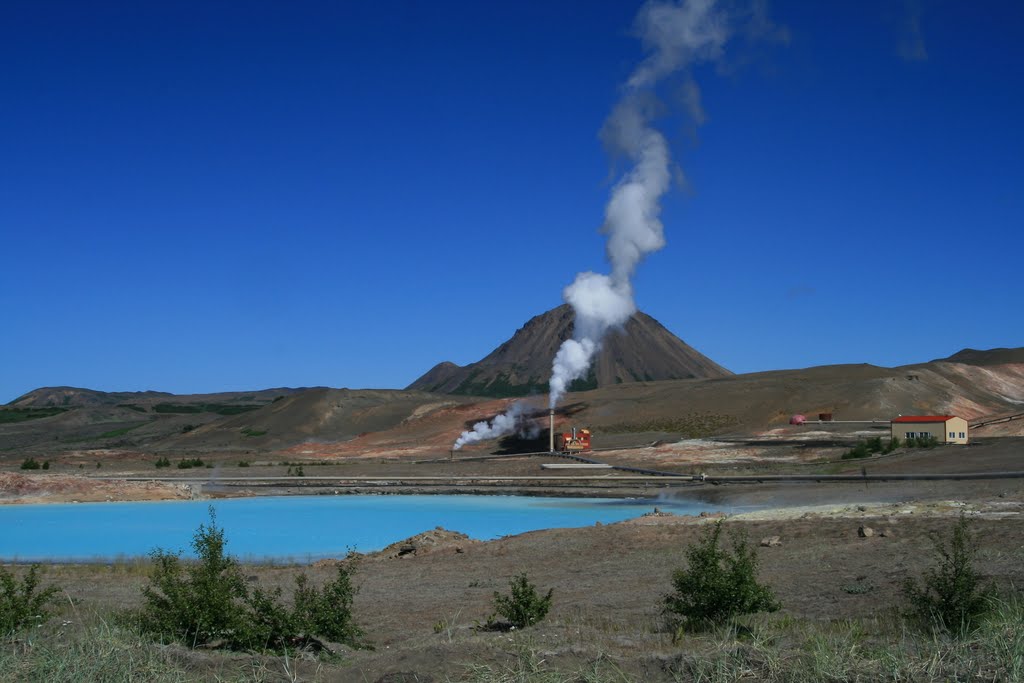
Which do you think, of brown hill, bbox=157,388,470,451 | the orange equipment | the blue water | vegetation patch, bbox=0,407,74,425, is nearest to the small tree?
the blue water

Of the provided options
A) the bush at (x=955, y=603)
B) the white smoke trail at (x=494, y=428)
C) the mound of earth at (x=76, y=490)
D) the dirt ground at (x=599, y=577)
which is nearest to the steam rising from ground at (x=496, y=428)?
the white smoke trail at (x=494, y=428)

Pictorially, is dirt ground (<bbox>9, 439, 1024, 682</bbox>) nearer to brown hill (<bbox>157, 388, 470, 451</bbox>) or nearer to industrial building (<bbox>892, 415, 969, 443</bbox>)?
industrial building (<bbox>892, 415, 969, 443</bbox>)

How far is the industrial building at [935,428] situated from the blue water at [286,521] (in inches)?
788

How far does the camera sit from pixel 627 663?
800 centimetres

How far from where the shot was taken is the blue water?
27984 millimetres

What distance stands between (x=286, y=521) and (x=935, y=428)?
33.4 meters

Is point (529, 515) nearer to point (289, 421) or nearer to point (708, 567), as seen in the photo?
point (708, 567)

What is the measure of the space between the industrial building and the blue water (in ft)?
65.6

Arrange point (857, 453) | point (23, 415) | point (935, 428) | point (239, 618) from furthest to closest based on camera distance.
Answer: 1. point (23, 415)
2. point (935, 428)
3. point (857, 453)
4. point (239, 618)

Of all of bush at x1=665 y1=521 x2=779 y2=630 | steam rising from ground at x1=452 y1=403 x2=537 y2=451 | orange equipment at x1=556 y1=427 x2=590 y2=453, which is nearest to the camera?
bush at x1=665 y1=521 x2=779 y2=630

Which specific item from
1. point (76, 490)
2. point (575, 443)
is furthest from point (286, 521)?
point (575, 443)

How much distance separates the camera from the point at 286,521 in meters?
36.2

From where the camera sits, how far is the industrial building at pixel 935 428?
4869 centimetres

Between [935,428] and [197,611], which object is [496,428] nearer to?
[935,428]
